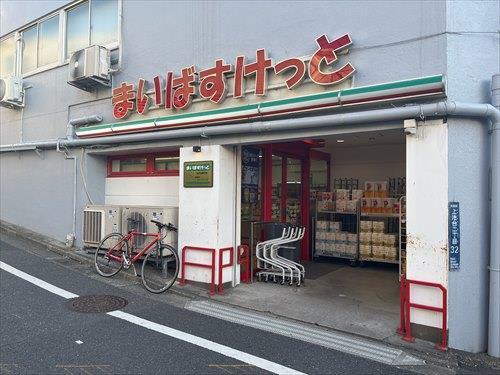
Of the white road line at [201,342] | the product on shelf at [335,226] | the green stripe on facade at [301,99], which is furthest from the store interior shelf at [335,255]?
the white road line at [201,342]

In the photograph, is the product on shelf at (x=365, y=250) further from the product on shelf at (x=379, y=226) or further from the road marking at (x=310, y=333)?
the road marking at (x=310, y=333)

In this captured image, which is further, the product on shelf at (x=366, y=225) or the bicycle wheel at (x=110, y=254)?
the product on shelf at (x=366, y=225)

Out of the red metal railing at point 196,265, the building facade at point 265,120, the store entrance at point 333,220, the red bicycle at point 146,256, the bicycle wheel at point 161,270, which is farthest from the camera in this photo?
the red bicycle at point 146,256

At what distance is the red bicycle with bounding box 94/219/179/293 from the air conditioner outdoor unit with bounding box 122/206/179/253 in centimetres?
12

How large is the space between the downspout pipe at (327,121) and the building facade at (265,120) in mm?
22

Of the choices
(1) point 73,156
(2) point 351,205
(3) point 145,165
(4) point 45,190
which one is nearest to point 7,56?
(4) point 45,190

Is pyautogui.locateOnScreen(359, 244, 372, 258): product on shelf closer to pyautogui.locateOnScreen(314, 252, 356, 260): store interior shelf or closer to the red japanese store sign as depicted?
pyautogui.locateOnScreen(314, 252, 356, 260): store interior shelf

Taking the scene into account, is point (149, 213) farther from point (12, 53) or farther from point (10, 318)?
point (12, 53)

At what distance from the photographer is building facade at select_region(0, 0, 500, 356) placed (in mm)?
5121

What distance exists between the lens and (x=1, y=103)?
1162 centimetres

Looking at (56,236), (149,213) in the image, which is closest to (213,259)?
(149,213)

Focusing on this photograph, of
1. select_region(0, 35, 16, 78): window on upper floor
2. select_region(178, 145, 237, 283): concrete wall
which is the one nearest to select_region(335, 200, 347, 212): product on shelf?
select_region(178, 145, 237, 283): concrete wall

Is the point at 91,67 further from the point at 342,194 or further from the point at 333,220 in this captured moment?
the point at 333,220

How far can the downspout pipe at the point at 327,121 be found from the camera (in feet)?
16.3
